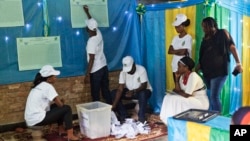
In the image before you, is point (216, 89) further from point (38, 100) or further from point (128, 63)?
point (38, 100)

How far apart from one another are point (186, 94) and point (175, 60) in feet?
2.19

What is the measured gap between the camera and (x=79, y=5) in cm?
430

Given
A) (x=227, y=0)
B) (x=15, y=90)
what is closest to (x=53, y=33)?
(x=15, y=90)

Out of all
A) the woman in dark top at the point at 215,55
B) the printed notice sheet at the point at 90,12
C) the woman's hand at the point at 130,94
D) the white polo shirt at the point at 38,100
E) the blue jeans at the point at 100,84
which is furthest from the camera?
the printed notice sheet at the point at 90,12

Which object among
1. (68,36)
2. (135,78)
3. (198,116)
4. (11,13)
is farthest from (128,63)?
(198,116)

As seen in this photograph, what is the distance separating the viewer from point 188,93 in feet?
11.0

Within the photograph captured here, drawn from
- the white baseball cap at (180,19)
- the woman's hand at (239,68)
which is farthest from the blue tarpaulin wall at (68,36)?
the woman's hand at (239,68)

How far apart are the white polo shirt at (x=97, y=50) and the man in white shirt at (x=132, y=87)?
1.16ft

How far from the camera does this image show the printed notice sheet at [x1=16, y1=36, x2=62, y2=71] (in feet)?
13.0

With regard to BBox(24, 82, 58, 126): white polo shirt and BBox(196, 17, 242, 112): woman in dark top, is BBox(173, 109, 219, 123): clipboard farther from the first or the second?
BBox(24, 82, 58, 126): white polo shirt

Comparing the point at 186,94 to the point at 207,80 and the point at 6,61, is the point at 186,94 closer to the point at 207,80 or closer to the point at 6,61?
the point at 207,80

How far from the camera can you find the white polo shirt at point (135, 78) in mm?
3948

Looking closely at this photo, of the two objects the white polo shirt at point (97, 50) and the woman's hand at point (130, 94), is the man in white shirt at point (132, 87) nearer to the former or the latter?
the woman's hand at point (130, 94)

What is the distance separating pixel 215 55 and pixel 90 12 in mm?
1838
